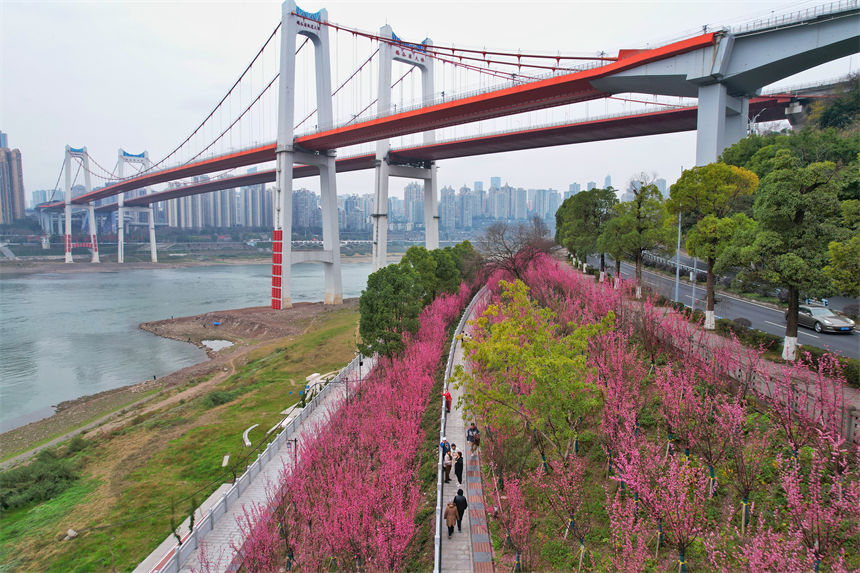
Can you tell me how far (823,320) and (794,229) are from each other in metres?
5.57

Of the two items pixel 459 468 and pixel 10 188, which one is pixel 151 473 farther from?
pixel 10 188

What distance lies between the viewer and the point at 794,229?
1021 centimetres

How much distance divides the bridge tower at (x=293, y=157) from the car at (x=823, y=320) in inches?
1059

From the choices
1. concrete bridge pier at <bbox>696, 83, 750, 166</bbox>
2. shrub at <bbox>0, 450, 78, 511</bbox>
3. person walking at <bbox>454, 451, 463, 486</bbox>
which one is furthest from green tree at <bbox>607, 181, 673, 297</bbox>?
shrub at <bbox>0, 450, 78, 511</bbox>

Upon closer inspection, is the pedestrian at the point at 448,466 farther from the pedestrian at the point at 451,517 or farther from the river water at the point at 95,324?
the river water at the point at 95,324

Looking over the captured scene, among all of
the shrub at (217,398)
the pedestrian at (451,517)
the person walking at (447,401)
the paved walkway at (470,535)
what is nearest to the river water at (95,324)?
the shrub at (217,398)

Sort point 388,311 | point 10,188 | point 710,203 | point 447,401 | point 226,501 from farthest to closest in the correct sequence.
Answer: point 10,188, point 388,311, point 710,203, point 447,401, point 226,501

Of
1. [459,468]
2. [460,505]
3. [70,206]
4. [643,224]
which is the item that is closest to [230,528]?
[459,468]

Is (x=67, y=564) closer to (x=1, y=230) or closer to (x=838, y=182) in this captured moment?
(x=838, y=182)

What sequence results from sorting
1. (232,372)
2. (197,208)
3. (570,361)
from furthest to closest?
(197,208)
(232,372)
(570,361)

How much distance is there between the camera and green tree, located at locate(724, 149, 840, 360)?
32.1 ft

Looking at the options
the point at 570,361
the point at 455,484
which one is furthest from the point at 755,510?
the point at 455,484

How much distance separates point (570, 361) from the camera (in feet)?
23.9

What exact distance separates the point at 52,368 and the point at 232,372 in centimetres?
955
